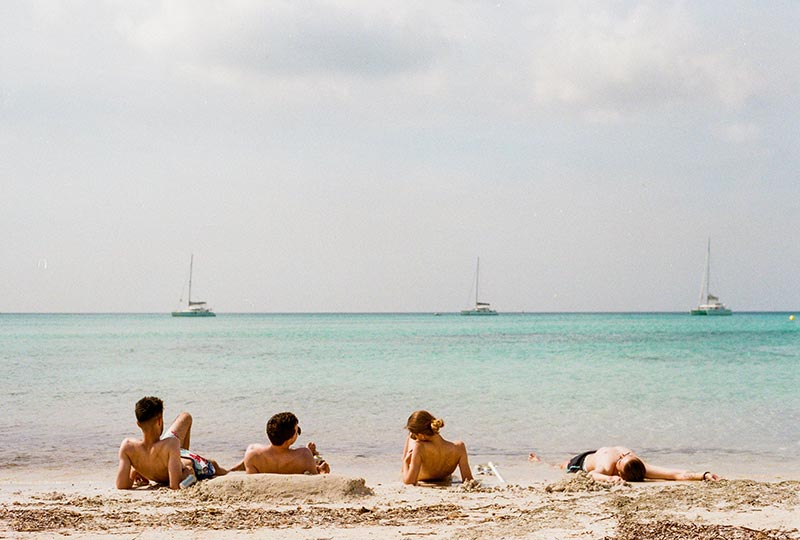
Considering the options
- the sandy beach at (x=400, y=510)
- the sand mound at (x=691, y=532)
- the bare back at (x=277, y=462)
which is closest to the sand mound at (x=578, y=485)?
the sandy beach at (x=400, y=510)

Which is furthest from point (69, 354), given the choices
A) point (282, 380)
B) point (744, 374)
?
point (744, 374)

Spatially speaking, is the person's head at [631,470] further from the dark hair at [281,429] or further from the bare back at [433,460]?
the dark hair at [281,429]

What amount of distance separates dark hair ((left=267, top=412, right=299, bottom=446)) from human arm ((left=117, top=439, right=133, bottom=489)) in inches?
57.0

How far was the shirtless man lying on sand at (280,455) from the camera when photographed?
22.5 feet

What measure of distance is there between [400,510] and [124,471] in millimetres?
2966

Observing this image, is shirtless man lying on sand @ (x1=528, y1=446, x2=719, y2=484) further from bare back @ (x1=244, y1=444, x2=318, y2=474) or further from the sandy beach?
bare back @ (x1=244, y1=444, x2=318, y2=474)

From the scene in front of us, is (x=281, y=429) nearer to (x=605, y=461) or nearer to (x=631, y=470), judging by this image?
(x=605, y=461)

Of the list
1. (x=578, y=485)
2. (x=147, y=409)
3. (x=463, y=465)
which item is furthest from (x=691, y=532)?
(x=147, y=409)

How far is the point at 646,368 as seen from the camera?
23312mm

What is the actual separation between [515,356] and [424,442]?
22463mm

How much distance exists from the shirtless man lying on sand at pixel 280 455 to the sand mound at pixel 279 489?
0.43 meters

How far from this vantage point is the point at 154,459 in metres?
6.93

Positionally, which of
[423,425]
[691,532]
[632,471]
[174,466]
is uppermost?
[423,425]

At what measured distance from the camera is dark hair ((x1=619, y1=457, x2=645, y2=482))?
7.22 metres
